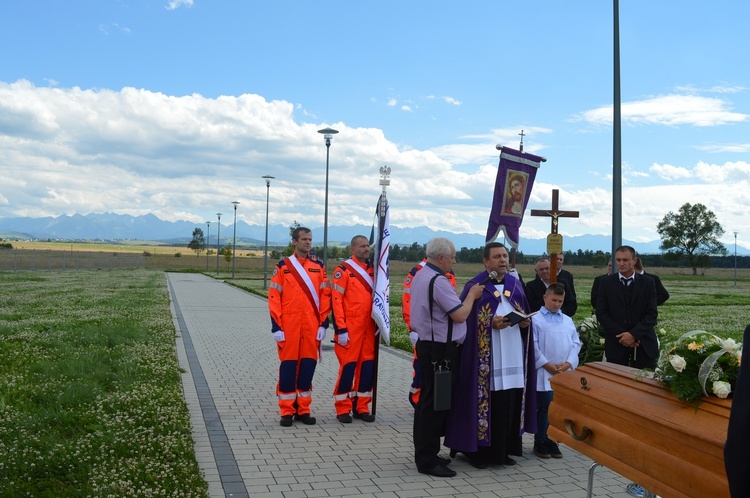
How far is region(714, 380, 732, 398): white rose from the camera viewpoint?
3.33m

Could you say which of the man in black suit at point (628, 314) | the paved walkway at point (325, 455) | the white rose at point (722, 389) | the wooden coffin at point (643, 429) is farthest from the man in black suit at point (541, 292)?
the white rose at point (722, 389)

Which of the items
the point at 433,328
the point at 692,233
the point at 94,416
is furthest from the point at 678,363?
the point at 692,233

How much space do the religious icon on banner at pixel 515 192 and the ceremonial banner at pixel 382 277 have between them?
1.55 metres

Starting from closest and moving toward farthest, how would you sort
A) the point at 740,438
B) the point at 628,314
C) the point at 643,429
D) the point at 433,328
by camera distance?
1. the point at 740,438
2. the point at 643,429
3. the point at 433,328
4. the point at 628,314

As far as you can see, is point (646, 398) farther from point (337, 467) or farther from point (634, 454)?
point (337, 467)

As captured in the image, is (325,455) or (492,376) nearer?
(492,376)

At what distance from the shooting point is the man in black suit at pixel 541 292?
25.9ft

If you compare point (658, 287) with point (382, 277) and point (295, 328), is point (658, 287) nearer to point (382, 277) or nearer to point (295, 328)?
point (382, 277)

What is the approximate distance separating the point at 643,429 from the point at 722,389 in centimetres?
53

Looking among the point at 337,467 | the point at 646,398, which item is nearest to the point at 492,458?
the point at 337,467

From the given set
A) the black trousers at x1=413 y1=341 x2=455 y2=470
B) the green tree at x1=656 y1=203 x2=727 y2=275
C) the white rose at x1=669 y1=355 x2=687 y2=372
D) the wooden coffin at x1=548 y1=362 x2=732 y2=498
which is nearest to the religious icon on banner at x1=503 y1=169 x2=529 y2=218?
the black trousers at x1=413 y1=341 x2=455 y2=470

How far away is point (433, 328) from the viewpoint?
19.1ft

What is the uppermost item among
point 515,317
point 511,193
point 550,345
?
point 511,193

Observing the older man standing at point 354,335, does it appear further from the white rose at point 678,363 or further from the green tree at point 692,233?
the green tree at point 692,233
